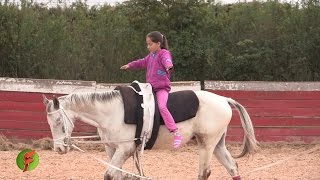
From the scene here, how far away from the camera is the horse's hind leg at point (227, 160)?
5.97 metres

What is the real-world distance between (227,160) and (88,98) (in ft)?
5.72

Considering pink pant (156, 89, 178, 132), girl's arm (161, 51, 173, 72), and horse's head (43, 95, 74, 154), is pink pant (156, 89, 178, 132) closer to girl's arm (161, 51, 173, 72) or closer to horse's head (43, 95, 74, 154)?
girl's arm (161, 51, 173, 72)

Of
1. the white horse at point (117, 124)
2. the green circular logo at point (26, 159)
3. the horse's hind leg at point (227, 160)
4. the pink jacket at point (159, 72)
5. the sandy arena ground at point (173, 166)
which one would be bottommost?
the sandy arena ground at point (173, 166)

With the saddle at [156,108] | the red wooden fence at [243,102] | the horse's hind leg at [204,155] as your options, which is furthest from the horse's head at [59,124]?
the red wooden fence at [243,102]

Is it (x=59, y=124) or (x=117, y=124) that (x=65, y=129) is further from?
(x=117, y=124)

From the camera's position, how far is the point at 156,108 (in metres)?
5.50

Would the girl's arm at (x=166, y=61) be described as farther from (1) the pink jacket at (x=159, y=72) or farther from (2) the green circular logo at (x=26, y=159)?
(2) the green circular logo at (x=26, y=159)

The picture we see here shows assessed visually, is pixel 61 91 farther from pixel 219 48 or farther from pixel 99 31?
pixel 219 48

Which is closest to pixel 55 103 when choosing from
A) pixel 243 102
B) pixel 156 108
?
pixel 156 108

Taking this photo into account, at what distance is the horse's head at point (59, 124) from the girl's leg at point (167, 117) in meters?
0.94

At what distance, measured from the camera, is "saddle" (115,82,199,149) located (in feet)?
17.7

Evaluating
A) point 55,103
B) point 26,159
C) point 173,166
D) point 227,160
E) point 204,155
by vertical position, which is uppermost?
point 55,103

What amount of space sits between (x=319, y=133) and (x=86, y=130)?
4375mm

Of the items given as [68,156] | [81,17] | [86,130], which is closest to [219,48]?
[81,17]
